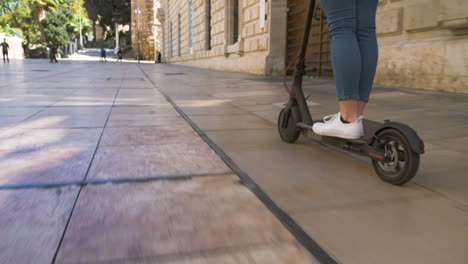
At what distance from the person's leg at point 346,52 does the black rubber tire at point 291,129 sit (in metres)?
0.51

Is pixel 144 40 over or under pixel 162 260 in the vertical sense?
over

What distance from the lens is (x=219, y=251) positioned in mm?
1038

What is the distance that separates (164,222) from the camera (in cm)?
121

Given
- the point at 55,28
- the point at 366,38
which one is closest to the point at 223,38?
the point at 366,38

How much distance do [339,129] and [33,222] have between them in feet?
4.58

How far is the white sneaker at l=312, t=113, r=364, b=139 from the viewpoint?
1.78 m

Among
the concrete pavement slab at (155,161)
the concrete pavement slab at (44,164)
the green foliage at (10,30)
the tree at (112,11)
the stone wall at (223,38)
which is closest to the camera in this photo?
the concrete pavement slab at (44,164)

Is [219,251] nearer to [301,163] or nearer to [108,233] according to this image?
[108,233]

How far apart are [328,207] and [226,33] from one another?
1439 centimetres

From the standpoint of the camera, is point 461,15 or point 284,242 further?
point 461,15

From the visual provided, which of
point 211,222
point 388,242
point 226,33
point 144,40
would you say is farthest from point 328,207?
point 144,40

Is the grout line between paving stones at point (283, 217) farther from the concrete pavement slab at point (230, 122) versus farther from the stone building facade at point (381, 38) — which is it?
the stone building facade at point (381, 38)

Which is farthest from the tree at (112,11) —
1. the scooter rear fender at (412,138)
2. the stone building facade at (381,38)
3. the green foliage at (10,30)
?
the scooter rear fender at (412,138)

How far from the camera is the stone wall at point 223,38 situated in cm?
1122
